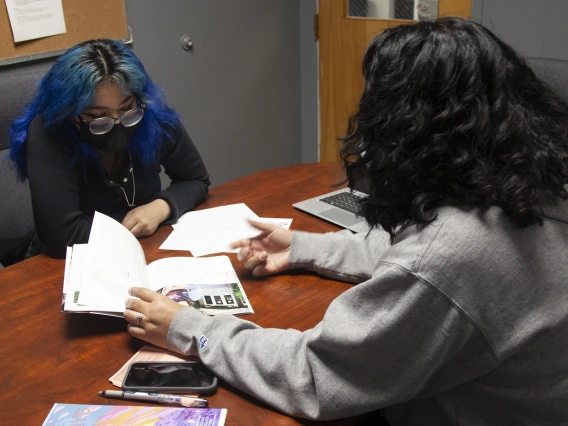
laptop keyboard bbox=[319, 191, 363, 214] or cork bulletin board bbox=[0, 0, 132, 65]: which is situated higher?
cork bulletin board bbox=[0, 0, 132, 65]

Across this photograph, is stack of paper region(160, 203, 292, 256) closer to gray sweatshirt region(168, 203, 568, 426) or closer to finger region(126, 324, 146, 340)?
finger region(126, 324, 146, 340)

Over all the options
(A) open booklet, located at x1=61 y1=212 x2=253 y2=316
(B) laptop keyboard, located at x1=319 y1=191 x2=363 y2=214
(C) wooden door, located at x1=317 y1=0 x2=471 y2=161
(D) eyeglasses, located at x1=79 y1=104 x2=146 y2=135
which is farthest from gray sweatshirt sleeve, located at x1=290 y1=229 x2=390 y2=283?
(C) wooden door, located at x1=317 y1=0 x2=471 y2=161

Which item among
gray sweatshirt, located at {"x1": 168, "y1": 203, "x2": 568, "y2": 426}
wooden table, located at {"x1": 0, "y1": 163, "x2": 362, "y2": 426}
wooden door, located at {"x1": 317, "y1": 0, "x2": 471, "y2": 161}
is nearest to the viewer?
gray sweatshirt, located at {"x1": 168, "y1": 203, "x2": 568, "y2": 426}

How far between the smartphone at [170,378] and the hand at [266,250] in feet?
1.13

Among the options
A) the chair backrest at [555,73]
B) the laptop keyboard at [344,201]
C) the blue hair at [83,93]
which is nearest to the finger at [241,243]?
the laptop keyboard at [344,201]

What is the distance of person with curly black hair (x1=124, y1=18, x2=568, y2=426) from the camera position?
2.78ft

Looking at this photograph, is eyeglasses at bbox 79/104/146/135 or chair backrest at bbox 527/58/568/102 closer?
eyeglasses at bbox 79/104/146/135

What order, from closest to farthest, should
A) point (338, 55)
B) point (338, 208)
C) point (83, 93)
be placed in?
1. point (83, 93)
2. point (338, 208)
3. point (338, 55)

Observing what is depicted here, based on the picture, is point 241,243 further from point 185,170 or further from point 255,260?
point 185,170

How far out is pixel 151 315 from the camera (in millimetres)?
1110

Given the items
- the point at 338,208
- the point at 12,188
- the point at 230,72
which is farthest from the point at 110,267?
the point at 230,72

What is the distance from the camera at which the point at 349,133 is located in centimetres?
104

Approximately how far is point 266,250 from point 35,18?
1532 millimetres

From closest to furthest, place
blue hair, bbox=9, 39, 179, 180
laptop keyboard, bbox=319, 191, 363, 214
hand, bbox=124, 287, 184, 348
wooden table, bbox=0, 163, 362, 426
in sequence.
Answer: wooden table, bbox=0, 163, 362, 426 → hand, bbox=124, 287, 184, 348 → blue hair, bbox=9, 39, 179, 180 → laptop keyboard, bbox=319, 191, 363, 214
